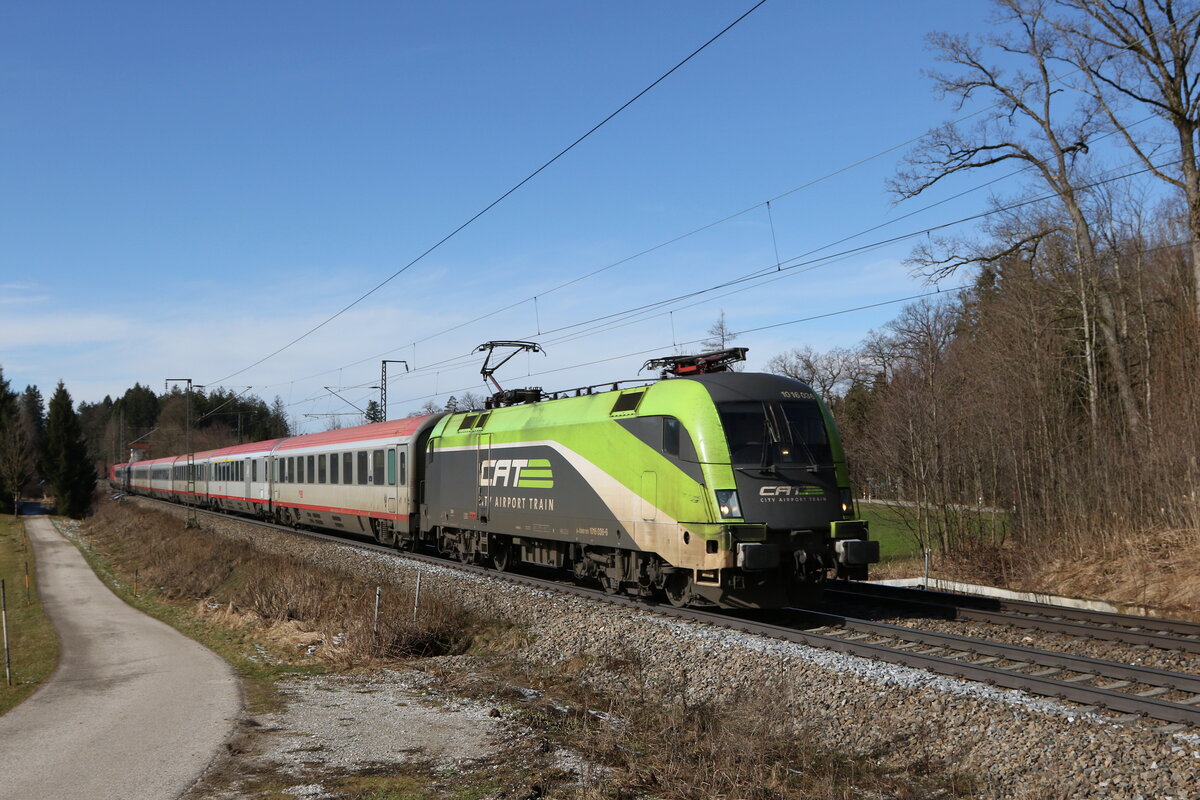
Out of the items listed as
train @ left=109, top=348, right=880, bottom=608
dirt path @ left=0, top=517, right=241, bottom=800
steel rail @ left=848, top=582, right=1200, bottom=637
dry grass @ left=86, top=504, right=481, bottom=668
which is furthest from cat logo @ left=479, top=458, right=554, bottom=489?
dirt path @ left=0, top=517, right=241, bottom=800

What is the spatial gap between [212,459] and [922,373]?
1496 inches

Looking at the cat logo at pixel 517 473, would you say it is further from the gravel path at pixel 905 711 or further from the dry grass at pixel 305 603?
the gravel path at pixel 905 711

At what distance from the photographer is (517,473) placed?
17844mm

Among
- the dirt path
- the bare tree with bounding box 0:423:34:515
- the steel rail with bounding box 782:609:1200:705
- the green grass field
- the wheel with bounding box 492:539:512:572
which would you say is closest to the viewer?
the dirt path

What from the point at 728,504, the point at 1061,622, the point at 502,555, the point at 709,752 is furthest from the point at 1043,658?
the point at 502,555

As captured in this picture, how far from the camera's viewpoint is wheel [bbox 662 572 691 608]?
13.7 metres

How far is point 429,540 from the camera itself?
24531 mm

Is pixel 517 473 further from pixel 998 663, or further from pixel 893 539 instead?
pixel 893 539

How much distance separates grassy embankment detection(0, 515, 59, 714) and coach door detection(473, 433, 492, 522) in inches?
319

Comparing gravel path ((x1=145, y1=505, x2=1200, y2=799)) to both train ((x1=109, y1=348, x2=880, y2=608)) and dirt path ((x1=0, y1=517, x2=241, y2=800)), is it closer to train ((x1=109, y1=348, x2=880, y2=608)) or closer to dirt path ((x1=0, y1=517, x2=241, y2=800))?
train ((x1=109, y1=348, x2=880, y2=608))

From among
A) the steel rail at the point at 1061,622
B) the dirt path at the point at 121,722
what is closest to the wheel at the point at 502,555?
the dirt path at the point at 121,722

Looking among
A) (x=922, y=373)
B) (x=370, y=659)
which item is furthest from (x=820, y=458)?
(x=922, y=373)

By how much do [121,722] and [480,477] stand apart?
10.6 meters

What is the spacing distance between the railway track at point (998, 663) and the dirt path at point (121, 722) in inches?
255
